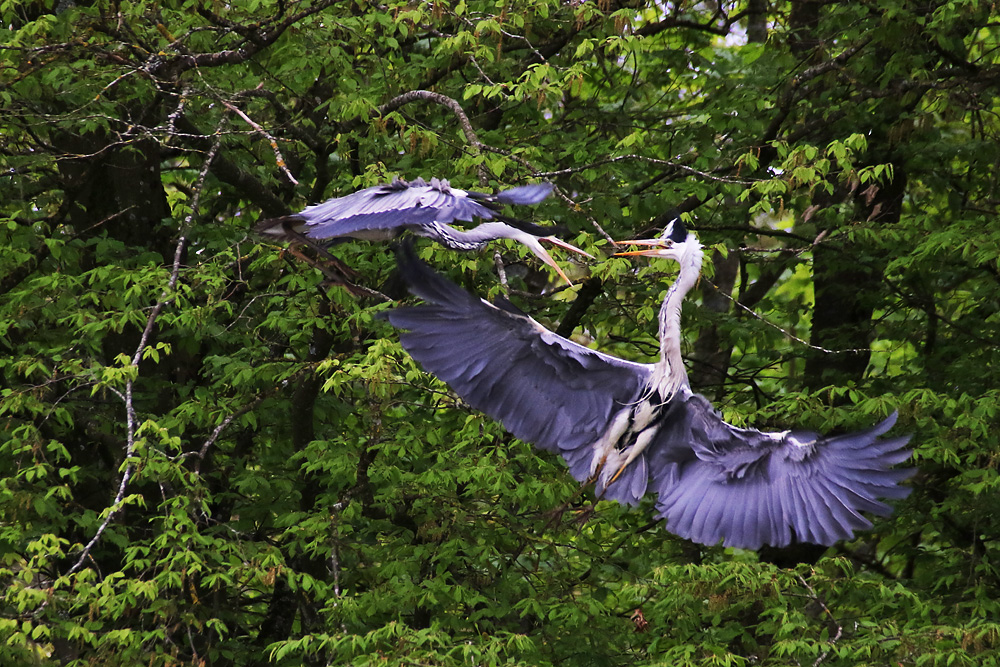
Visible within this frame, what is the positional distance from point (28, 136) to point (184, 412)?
7.78 feet

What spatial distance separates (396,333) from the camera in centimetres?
705

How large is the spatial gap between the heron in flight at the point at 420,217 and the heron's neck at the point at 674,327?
1.77 feet

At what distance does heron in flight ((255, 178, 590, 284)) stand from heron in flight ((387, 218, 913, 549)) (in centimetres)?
22

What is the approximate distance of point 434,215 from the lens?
4332mm

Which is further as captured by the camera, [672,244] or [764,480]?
[672,244]

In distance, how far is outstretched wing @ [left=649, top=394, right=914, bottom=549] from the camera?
4590 millimetres

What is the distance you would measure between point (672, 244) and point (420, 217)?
1.35 metres

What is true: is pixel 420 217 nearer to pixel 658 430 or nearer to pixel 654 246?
pixel 654 246

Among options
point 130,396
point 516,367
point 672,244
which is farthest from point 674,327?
point 130,396

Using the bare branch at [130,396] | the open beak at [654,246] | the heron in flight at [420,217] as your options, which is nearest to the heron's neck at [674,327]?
the open beak at [654,246]

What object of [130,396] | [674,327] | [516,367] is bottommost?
[130,396]

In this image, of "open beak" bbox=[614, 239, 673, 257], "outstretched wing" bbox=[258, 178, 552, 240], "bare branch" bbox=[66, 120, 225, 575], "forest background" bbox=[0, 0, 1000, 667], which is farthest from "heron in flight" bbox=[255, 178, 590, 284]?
"bare branch" bbox=[66, 120, 225, 575]

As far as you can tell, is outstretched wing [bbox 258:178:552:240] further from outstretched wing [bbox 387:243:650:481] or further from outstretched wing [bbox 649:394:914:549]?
outstretched wing [bbox 649:394:914:549]

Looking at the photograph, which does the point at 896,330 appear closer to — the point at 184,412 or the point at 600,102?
the point at 600,102
